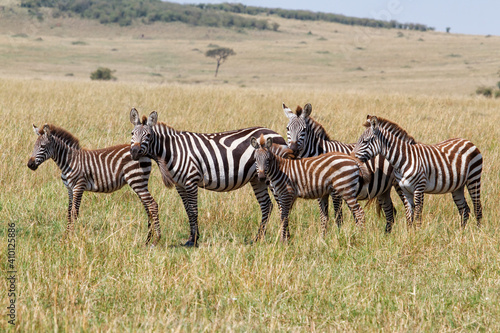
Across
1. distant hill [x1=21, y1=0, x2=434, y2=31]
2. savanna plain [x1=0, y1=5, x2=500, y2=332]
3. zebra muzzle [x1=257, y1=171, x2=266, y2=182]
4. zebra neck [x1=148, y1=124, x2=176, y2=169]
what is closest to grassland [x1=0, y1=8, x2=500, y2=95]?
distant hill [x1=21, y1=0, x2=434, y2=31]

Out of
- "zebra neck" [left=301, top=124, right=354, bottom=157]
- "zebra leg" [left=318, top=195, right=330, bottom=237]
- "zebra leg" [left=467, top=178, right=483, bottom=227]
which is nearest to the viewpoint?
"zebra leg" [left=318, top=195, right=330, bottom=237]

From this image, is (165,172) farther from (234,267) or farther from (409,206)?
(409,206)

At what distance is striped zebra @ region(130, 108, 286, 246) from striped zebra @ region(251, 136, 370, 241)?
301mm

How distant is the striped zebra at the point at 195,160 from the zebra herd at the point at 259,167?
12 millimetres

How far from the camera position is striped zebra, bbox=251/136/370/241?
6359mm

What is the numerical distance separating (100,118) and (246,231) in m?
7.70

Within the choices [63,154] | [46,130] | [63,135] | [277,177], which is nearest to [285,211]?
[277,177]

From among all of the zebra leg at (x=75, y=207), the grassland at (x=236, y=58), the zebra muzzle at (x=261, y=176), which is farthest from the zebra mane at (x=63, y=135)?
the grassland at (x=236, y=58)

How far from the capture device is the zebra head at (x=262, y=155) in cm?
619

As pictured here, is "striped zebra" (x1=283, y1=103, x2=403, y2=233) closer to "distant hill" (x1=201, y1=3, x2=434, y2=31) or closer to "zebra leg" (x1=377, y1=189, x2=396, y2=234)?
"zebra leg" (x1=377, y1=189, x2=396, y2=234)

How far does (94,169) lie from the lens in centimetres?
657

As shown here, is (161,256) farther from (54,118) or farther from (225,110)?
(225,110)

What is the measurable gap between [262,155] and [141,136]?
141 cm

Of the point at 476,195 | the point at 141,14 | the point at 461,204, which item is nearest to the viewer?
the point at 476,195
